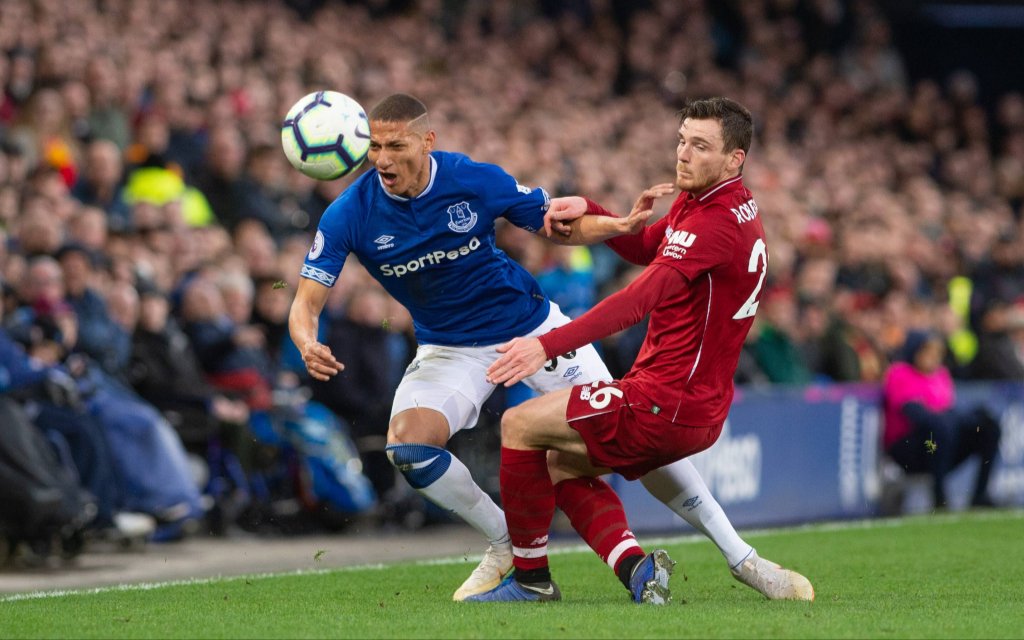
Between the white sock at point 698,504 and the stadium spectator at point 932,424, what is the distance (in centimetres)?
672

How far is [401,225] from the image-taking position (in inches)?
292

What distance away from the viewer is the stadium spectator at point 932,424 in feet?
45.4

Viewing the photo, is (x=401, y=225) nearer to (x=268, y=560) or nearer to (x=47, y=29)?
(x=268, y=560)

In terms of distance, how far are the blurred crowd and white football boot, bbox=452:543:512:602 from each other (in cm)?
141

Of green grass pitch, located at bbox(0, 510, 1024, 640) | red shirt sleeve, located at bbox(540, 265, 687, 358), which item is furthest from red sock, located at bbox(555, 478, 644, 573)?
red shirt sleeve, located at bbox(540, 265, 687, 358)

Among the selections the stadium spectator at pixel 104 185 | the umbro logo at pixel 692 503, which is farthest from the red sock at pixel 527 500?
the stadium spectator at pixel 104 185

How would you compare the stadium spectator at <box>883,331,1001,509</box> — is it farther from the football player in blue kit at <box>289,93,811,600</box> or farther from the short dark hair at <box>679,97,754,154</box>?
the short dark hair at <box>679,97,754,154</box>

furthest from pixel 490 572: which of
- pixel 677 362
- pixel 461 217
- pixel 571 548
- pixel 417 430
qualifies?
pixel 571 548

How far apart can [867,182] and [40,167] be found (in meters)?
13.4

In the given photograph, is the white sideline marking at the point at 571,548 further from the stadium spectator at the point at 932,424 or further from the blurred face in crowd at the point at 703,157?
the blurred face in crowd at the point at 703,157

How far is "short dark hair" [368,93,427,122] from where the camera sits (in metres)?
7.30

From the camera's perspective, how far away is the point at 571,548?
10523 mm

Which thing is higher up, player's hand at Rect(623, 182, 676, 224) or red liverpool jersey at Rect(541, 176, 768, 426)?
player's hand at Rect(623, 182, 676, 224)

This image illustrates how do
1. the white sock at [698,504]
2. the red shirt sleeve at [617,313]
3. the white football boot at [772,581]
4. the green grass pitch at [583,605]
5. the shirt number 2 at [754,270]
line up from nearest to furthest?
the green grass pitch at [583,605], the red shirt sleeve at [617,313], the shirt number 2 at [754,270], the white football boot at [772,581], the white sock at [698,504]
